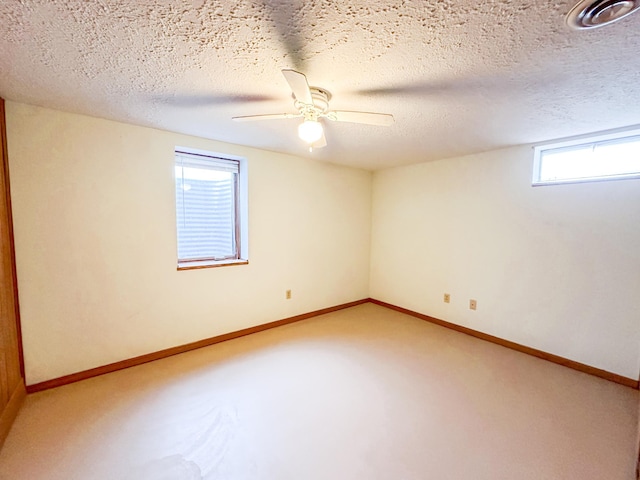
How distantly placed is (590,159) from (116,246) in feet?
13.7

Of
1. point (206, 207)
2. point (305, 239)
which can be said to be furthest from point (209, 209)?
point (305, 239)

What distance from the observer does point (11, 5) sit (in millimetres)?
996

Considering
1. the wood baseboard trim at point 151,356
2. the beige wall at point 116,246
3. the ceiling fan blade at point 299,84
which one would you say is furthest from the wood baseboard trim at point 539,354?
the ceiling fan blade at point 299,84

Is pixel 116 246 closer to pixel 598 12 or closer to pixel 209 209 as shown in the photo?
pixel 209 209

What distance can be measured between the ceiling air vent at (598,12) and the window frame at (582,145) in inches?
70.4

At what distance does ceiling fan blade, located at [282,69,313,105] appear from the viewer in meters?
1.17

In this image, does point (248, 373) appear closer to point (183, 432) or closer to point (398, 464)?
point (183, 432)

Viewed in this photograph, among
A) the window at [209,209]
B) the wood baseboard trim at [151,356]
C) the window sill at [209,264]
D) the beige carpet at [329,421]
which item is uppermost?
the window at [209,209]

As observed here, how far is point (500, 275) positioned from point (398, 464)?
2251 millimetres

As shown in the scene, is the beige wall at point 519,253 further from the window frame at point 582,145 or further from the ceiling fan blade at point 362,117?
the ceiling fan blade at point 362,117

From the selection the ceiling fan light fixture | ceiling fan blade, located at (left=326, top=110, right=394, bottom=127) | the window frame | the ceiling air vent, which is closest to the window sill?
the ceiling fan light fixture

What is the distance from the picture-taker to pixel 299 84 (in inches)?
49.7

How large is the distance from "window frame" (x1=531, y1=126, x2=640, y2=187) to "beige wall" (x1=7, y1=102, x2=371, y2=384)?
2463 mm

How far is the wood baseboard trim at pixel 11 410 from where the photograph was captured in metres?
1.56
